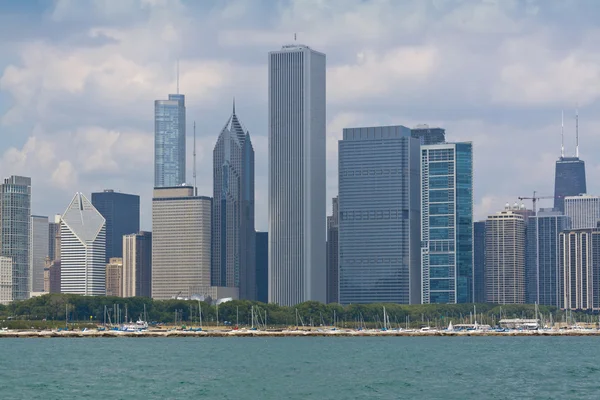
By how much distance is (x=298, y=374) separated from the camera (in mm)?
126250

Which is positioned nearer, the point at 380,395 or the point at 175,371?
the point at 380,395

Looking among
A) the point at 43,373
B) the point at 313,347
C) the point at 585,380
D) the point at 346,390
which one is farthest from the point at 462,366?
the point at 313,347

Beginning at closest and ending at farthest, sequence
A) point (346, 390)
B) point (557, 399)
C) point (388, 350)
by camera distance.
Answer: point (557, 399)
point (346, 390)
point (388, 350)

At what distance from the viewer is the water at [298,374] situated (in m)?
104

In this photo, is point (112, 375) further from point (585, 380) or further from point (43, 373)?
point (585, 380)

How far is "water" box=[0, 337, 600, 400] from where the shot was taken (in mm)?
104375

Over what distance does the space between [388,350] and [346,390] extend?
272ft

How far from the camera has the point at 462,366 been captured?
139 meters

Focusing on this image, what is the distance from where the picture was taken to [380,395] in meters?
102

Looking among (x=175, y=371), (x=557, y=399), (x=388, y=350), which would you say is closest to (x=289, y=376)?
(x=175, y=371)

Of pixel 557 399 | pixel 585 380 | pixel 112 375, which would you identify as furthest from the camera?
pixel 112 375

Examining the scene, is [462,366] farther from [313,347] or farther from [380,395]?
[313,347]

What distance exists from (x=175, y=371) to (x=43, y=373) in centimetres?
1318

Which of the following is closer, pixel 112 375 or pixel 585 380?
pixel 585 380
